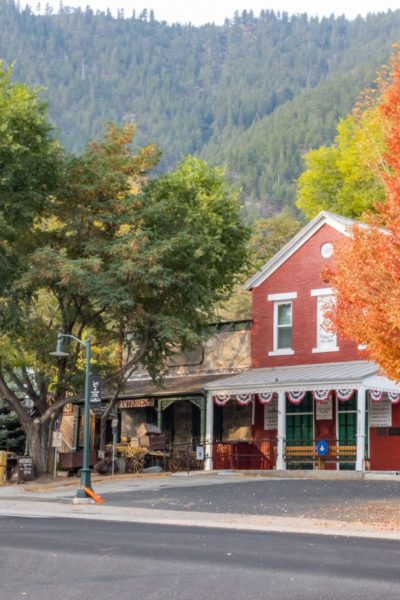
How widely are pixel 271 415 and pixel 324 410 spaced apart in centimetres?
239

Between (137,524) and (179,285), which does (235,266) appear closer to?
(179,285)

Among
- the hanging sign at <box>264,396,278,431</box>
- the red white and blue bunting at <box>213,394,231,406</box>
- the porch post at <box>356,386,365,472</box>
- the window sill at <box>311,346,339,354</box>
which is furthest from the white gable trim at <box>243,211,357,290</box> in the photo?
the porch post at <box>356,386,365,472</box>

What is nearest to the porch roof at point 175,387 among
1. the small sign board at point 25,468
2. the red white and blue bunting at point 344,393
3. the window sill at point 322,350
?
the window sill at point 322,350

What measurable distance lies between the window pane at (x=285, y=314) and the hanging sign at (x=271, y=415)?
299 cm

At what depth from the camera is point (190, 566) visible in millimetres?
13344

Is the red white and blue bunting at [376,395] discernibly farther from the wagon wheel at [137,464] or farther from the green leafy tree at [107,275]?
the wagon wheel at [137,464]

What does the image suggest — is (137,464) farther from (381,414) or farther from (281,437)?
(381,414)

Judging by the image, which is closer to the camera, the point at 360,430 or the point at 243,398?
the point at 360,430

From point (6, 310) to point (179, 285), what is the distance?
587 cm

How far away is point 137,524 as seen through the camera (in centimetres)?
2070

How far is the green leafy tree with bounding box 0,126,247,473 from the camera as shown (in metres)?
32.3

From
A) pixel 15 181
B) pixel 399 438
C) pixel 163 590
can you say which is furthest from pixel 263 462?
pixel 163 590

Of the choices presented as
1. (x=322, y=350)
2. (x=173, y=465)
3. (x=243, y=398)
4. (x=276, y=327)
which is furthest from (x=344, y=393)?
(x=173, y=465)

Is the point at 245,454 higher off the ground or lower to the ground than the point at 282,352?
lower
